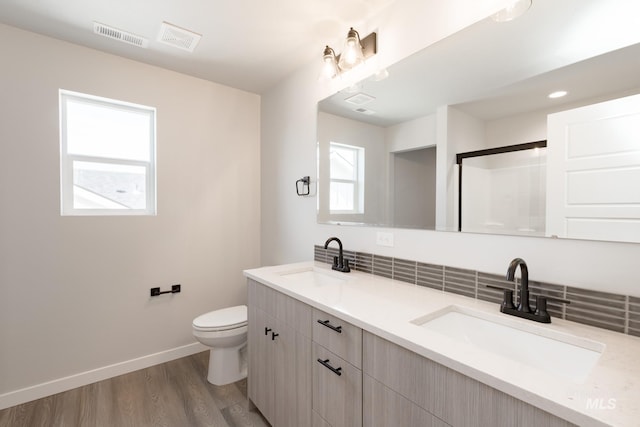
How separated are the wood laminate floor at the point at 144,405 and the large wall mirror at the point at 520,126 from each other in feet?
5.08

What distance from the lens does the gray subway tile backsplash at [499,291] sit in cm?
94

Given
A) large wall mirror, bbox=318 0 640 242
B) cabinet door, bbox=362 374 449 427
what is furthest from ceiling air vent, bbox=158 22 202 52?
cabinet door, bbox=362 374 449 427

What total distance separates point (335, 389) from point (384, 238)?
2.89 feet

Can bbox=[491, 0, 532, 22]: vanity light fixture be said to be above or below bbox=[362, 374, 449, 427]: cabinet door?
above

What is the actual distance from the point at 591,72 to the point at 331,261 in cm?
165

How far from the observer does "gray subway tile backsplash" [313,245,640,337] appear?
935 millimetres

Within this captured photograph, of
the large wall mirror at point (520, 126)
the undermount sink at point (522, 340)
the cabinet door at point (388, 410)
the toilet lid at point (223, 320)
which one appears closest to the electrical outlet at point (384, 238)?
the large wall mirror at point (520, 126)

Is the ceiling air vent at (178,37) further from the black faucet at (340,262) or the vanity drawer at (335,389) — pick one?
the vanity drawer at (335,389)

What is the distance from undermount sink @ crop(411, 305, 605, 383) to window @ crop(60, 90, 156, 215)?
7.93ft

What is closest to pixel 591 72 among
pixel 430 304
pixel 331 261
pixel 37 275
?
pixel 430 304

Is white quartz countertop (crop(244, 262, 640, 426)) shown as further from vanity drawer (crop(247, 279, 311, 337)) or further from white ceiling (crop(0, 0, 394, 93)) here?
white ceiling (crop(0, 0, 394, 93))

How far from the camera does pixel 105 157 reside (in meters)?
2.30

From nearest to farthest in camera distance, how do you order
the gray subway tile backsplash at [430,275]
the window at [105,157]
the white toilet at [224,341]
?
1. the gray subway tile backsplash at [430,275]
2. the white toilet at [224,341]
3. the window at [105,157]

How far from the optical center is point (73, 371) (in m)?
2.10
